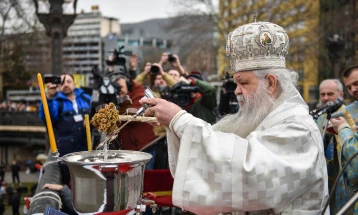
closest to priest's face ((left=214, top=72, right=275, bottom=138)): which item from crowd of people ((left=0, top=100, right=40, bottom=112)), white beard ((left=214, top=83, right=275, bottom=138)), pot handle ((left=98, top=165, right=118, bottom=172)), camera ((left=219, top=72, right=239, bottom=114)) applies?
white beard ((left=214, top=83, right=275, bottom=138))

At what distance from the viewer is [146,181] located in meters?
4.50

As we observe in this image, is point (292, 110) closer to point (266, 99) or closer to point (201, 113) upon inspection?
point (266, 99)

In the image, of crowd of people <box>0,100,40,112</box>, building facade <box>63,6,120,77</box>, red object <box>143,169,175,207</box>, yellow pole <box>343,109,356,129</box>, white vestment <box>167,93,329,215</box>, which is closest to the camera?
white vestment <box>167,93,329,215</box>

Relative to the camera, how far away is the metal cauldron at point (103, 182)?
2.12 m

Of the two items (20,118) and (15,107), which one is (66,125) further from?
(15,107)

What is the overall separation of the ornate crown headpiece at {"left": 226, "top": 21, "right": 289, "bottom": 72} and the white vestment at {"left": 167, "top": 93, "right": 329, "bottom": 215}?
13.0 inches

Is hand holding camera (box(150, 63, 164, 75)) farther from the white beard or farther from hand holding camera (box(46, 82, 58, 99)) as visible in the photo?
the white beard

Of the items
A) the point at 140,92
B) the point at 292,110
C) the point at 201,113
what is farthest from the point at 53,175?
the point at 292,110

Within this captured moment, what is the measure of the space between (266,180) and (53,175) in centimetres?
322

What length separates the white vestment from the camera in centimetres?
203

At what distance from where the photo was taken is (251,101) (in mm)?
2434

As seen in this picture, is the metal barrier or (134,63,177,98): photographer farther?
the metal barrier

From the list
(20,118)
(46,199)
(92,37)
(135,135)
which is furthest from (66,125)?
(92,37)

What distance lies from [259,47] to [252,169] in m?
0.71
